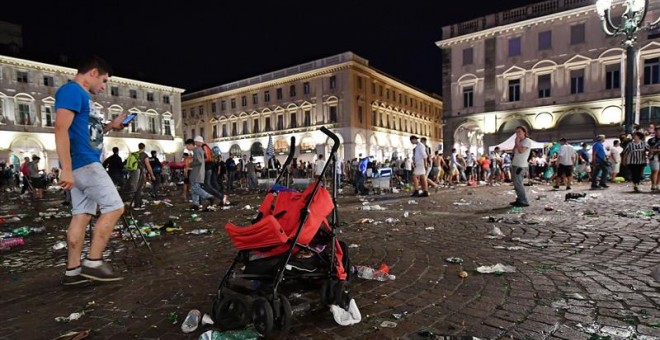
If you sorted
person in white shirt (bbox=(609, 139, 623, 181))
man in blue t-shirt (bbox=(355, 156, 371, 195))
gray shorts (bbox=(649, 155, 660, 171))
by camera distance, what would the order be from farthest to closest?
person in white shirt (bbox=(609, 139, 623, 181)) < man in blue t-shirt (bbox=(355, 156, 371, 195)) < gray shorts (bbox=(649, 155, 660, 171))

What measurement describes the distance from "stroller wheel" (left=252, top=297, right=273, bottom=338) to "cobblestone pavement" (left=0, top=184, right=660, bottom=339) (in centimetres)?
21

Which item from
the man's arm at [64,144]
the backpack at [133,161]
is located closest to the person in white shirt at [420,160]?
the backpack at [133,161]

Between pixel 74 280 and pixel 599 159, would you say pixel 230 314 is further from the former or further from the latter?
pixel 599 159

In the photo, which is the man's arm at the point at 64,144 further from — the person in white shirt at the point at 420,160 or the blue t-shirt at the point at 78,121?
the person in white shirt at the point at 420,160

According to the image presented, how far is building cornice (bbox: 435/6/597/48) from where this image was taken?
90.5 feet

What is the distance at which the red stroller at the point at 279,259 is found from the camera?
2264 mm

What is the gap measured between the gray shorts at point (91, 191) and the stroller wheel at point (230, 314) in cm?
185

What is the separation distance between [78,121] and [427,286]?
142 inches

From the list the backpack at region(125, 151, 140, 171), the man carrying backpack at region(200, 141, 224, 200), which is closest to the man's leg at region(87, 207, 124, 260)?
the man carrying backpack at region(200, 141, 224, 200)

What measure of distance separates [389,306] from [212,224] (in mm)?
5260

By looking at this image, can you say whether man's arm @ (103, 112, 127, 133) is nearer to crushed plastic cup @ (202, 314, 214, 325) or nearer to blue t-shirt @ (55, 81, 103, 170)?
blue t-shirt @ (55, 81, 103, 170)

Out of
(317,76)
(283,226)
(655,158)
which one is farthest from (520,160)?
(317,76)

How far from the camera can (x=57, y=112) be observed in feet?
10.5

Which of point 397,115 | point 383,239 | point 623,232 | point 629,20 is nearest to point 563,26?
point 629,20
